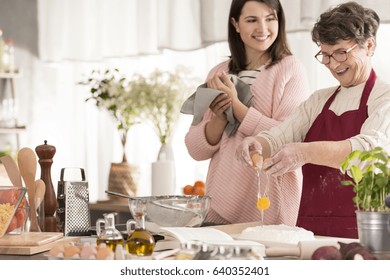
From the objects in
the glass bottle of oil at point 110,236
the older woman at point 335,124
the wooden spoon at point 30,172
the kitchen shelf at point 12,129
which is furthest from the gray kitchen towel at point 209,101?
the kitchen shelf at point 12,129

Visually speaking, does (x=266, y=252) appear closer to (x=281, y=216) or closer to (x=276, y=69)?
(x=281, y=216)

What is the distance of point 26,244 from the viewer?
1.59 meters

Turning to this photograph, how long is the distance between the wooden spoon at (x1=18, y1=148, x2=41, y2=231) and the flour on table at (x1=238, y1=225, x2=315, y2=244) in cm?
58

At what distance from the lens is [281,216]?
7.70ft

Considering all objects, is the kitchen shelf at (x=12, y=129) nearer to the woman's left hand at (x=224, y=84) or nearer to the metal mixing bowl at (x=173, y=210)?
the woman's left hand at (x=224, y=84)

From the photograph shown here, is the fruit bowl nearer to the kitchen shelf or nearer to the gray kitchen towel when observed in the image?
the gray kitchen towel

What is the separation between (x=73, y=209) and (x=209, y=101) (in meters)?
0.66

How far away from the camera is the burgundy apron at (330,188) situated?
2033 mm

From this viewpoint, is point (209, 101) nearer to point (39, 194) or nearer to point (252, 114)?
point (252, 114)

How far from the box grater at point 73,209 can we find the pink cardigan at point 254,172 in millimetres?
604

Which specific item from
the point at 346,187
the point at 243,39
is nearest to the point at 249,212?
the point at 346,187

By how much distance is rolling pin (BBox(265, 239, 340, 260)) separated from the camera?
1.42 meters

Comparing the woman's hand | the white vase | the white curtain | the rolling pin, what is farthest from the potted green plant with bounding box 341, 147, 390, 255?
the white vase

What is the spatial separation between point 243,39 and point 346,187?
711 millimetres
